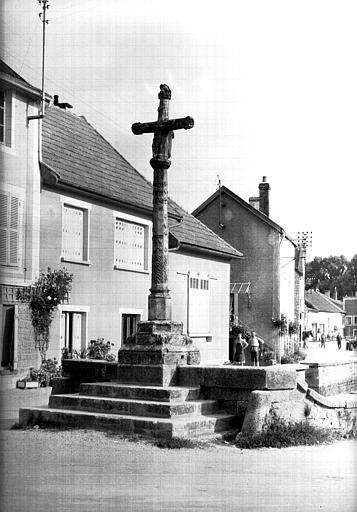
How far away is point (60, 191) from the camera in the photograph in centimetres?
1741

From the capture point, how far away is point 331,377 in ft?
61.7

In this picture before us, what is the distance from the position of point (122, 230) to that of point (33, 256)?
4.04 metres

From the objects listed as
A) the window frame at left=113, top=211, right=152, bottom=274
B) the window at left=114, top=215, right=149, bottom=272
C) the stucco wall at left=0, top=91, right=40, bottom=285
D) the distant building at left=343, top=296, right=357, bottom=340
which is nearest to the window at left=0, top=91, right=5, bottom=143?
the stucco wall at left=0, top=91, right=40, bottom=285

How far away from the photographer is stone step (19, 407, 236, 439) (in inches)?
335

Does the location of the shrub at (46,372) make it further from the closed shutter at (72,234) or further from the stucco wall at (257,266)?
the stucco wall at (257,266)

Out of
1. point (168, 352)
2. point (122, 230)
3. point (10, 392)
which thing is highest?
point (122, 230)

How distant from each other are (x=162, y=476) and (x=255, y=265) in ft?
94.4

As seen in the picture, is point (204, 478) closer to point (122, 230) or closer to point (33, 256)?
point (33, 256)

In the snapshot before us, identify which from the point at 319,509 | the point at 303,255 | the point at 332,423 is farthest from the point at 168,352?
the point at 303,255

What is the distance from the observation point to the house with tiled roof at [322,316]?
50094 millimetres

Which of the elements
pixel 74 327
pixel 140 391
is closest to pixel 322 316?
pixel 74 327

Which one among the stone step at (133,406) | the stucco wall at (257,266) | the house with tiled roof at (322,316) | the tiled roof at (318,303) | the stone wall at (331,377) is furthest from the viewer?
the tiled roof at (318,303)

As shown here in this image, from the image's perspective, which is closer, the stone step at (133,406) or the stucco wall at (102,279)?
the stone step at (133,406)

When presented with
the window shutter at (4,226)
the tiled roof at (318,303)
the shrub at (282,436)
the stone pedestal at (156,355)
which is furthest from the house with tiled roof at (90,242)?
the tiled roof at (318,303)
